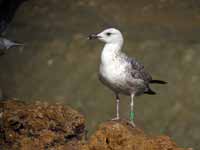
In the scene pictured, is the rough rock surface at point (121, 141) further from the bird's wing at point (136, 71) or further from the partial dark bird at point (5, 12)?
the partial dark bird at point (5, 12)

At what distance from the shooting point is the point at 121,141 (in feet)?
11.5

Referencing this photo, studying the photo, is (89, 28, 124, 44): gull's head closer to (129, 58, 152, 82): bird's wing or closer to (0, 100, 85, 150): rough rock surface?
(129, 58, 152, 82): bird's wing

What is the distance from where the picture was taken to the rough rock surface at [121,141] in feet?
11.4

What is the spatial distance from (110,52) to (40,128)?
2.88ft

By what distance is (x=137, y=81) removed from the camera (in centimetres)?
467

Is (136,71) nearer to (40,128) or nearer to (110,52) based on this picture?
(110,52)

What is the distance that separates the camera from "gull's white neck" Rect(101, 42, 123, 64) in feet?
14.7

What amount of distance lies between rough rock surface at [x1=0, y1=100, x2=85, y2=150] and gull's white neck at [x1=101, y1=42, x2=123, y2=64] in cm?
59

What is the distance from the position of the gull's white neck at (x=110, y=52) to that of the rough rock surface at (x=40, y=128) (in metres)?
0.59

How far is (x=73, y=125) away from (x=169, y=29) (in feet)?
13.8

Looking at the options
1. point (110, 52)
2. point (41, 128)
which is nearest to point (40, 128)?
point (41, 128)

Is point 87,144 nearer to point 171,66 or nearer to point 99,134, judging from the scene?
point 99,134

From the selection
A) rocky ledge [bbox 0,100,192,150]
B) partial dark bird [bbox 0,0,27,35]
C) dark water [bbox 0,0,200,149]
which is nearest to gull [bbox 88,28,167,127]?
rocky ledge [bbox 0,100,192,150]

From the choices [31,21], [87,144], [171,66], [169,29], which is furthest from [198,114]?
[87,144]
